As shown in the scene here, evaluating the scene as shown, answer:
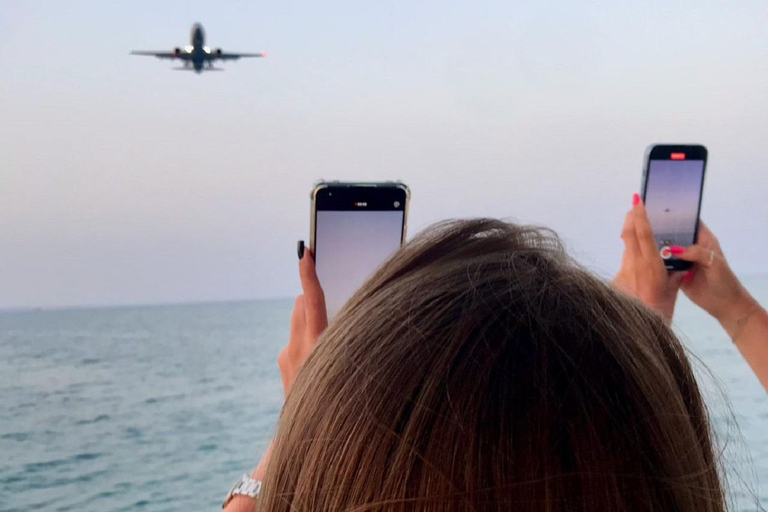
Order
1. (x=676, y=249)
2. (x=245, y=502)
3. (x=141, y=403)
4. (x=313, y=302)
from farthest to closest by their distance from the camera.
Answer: (x=141, y=403) → (x=676, y=249) → (x=313, y=302) → (x=245, y=502)

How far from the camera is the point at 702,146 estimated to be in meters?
1.33

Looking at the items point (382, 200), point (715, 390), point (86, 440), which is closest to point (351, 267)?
point (382, 200)

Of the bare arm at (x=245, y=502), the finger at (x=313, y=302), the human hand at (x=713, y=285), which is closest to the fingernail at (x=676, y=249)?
the human hand at (x=713, y=285)

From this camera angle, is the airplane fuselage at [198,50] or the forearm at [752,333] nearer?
the forearm at [752,333]

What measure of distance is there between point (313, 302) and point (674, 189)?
0.73m

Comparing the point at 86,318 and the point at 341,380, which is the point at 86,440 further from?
the point at 341,380

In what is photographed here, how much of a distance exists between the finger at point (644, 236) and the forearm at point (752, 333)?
0.44 ft

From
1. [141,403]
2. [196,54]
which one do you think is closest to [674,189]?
[196,54]

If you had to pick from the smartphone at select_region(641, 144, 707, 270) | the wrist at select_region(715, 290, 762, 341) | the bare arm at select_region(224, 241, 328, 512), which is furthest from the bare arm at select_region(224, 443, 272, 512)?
the smartphone at select_region(641, 144, 707, 270)

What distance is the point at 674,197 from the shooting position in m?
1.29

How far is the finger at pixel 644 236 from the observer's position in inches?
40.9

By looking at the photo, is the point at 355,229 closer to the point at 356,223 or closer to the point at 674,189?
the point at 356,223

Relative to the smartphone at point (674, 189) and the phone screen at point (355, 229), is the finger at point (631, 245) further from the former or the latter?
the phone screen at point (355, 229)

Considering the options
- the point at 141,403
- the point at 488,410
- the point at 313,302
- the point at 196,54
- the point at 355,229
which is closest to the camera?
the point at 488,410
